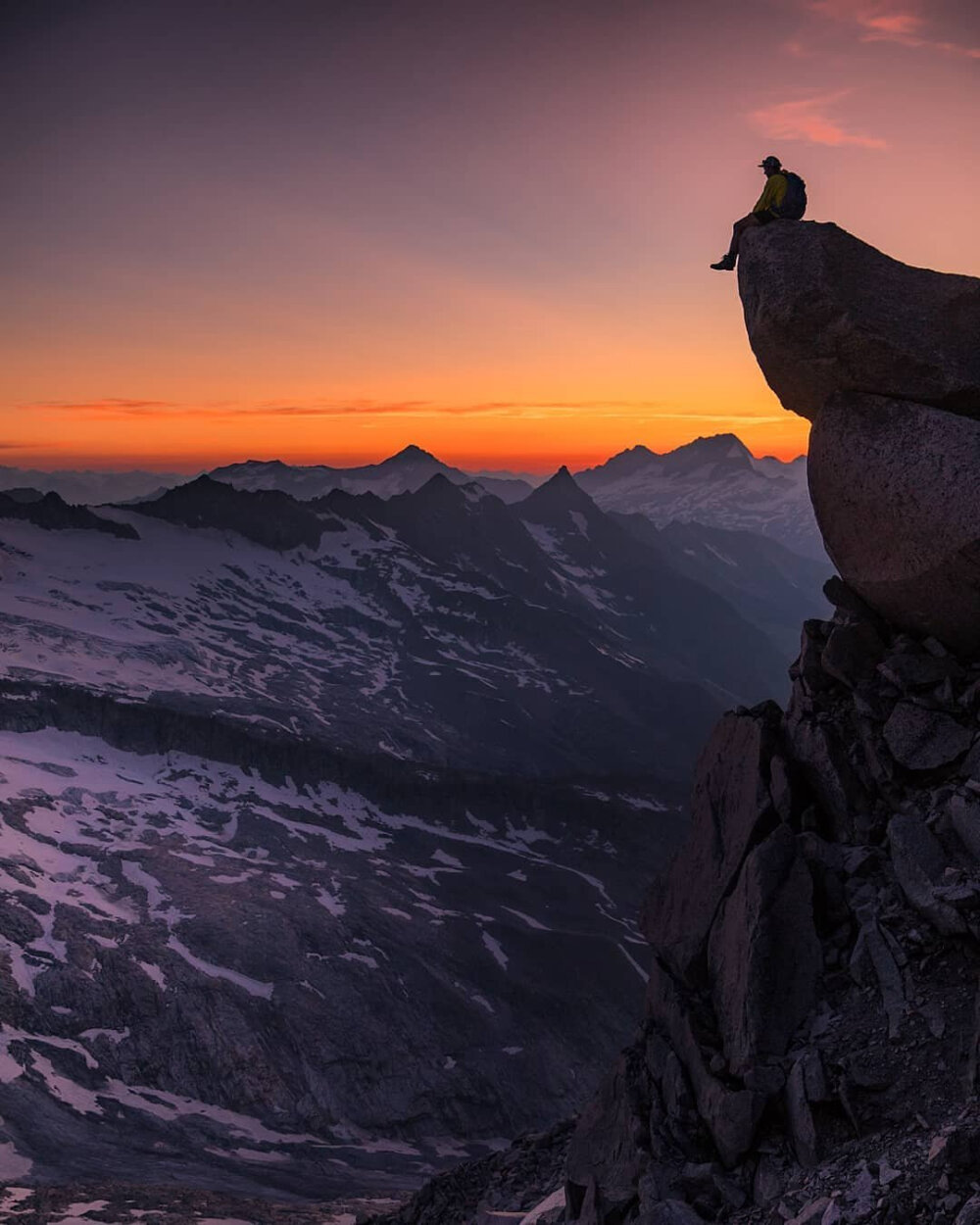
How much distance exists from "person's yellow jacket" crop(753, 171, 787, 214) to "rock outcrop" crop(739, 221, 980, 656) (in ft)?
3.78

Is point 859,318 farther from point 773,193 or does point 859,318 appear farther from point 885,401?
point 773,193

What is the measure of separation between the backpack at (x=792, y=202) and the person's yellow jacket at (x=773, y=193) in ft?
0.41

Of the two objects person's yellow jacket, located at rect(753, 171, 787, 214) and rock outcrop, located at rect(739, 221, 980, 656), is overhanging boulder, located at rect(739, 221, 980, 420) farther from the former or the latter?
person's yellow jacket, located at rect(753, 171, 787, 214)

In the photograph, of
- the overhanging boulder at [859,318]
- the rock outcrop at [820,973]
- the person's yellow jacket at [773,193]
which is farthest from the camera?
the person's yellow jacket at [773,193]

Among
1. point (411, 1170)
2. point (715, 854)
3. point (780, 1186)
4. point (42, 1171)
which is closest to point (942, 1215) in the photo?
point (780, 1186)

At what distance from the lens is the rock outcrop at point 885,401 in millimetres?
26812

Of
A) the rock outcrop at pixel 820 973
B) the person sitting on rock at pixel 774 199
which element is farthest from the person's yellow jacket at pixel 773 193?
the rock outcrop at pixel 820 973

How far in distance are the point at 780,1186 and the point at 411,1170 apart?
389 feet

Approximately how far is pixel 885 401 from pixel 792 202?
7.13 metres

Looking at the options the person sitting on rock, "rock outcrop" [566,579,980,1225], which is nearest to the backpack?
the person sitting on rock

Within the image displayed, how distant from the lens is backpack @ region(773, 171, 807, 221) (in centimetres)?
3061

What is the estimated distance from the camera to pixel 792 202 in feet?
101

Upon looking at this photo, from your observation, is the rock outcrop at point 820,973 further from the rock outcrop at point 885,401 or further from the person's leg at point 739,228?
the person's leg at point 739,228

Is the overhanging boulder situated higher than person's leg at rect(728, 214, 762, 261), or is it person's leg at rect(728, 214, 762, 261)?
person's leg at rect(728, 214, 762, 261)
